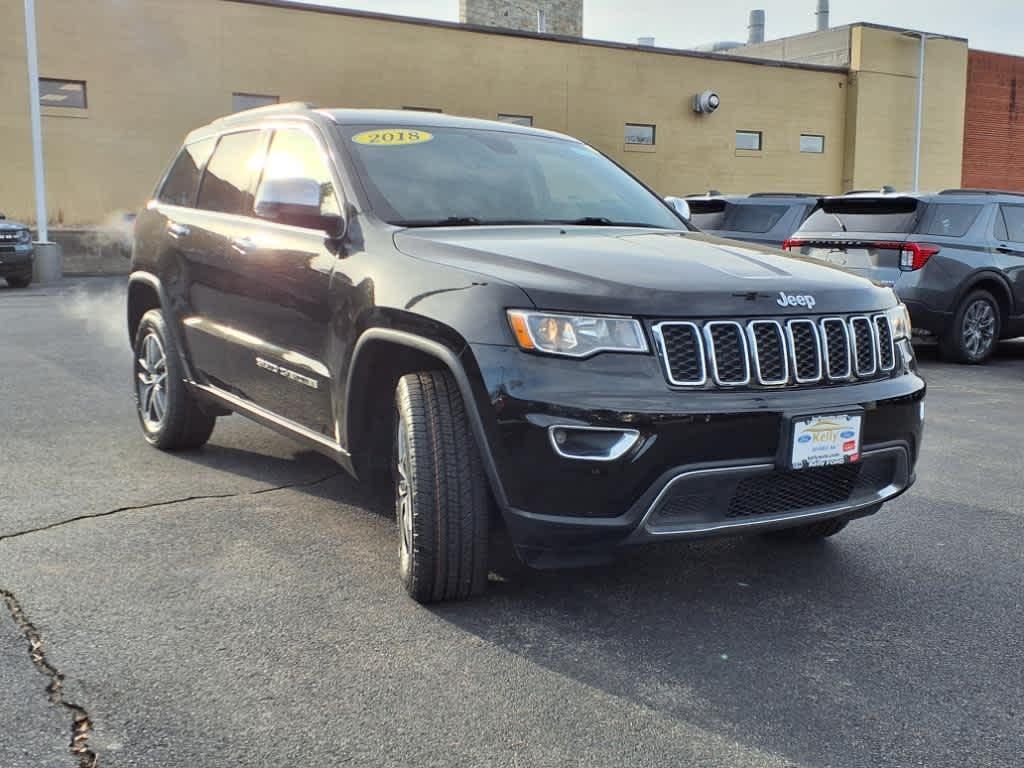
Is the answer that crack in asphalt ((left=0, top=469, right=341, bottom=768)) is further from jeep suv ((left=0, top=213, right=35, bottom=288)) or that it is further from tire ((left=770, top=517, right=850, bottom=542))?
jeep suv ((left=0, top=213, right=35, bottom=288))

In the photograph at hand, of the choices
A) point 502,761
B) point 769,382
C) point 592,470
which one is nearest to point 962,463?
point 769,382

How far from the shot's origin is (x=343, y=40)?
25.0 metres

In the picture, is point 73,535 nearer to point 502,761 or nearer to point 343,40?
point 502,761

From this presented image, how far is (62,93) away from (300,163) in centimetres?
2053

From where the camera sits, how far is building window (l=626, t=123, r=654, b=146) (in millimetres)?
29156

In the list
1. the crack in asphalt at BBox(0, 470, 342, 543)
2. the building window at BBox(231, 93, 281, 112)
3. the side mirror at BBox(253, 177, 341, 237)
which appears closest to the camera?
the side mirror at BBox(253, 177, 341, 237)

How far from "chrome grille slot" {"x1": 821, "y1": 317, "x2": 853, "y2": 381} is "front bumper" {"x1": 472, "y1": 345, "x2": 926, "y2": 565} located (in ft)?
0.52

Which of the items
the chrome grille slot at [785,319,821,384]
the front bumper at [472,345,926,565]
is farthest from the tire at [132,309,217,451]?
the chrome grille slot at [785,319,821,384]

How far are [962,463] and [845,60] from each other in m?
29.9

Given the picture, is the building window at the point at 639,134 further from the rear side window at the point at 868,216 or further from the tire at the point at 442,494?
the tire at the point at 442,494

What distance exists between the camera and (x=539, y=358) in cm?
319

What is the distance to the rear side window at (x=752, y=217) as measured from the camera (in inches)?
482

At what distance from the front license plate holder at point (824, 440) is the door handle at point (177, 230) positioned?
3.30 metres

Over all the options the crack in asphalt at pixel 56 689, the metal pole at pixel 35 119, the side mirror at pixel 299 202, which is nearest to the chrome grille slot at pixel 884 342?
the side mirror at pixel 299 202
